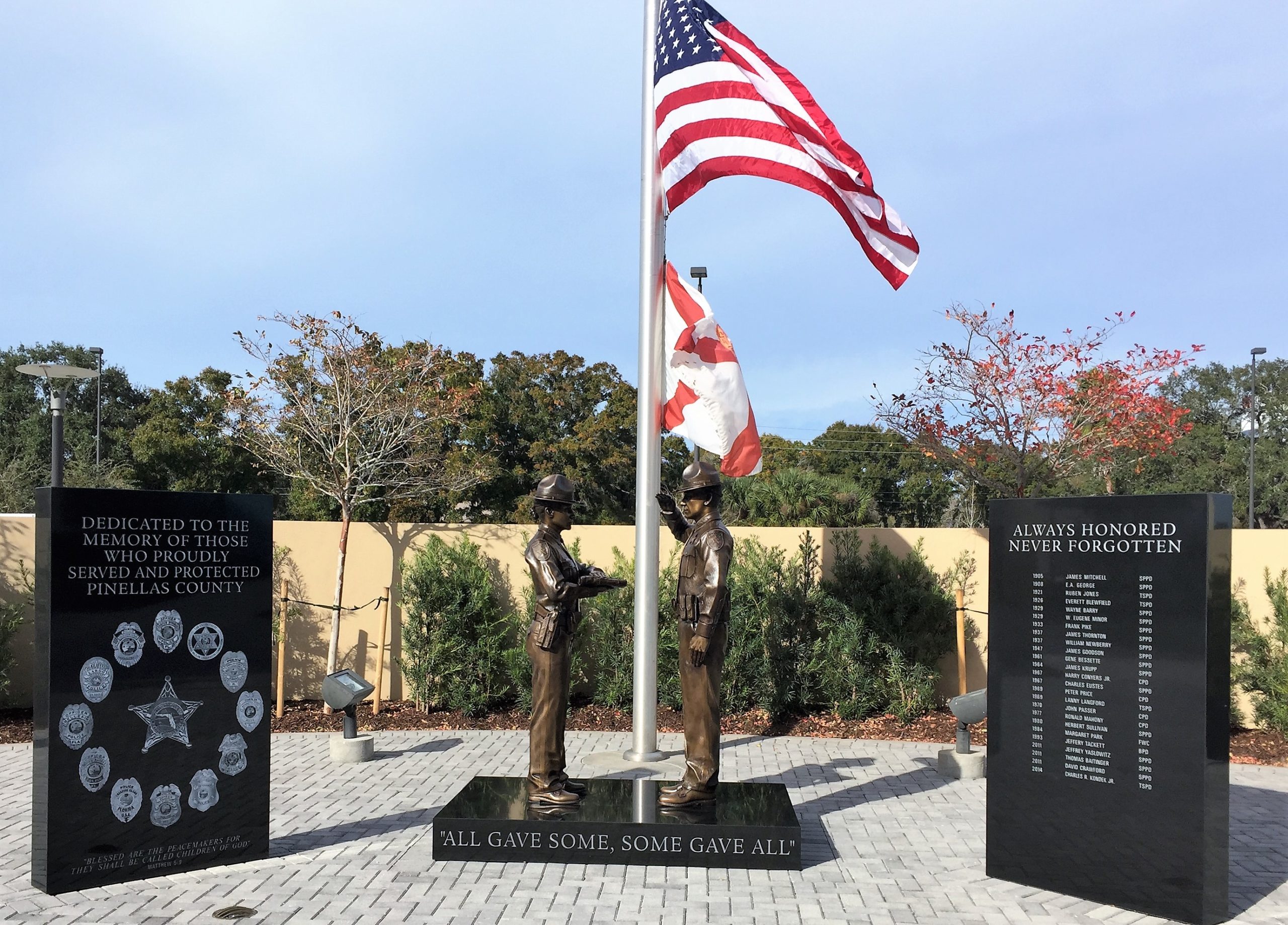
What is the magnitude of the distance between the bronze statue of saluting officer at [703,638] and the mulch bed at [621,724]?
401 centimetres

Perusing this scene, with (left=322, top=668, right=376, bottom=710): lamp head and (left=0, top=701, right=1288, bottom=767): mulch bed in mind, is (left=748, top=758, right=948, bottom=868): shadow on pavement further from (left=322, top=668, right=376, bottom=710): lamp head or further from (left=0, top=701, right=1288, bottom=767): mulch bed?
(left=322, top=668, right=376, bottom=710): lamp head

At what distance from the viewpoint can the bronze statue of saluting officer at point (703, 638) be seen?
631 cm

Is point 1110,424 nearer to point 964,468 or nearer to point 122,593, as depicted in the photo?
point 964,468

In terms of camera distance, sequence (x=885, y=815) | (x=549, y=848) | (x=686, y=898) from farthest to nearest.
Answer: (x=885, y=815) < (x=549, y=848) < (x=686, y=898)

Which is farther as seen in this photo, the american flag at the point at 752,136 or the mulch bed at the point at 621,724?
the mulch bed at the point at 621,724

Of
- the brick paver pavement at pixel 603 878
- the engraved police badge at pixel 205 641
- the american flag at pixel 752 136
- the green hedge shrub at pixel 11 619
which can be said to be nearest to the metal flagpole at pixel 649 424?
the american flag at pixel 752 136

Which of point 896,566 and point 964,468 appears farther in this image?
point 964,468

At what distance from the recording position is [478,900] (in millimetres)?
5301

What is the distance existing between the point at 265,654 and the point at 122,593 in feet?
3.27

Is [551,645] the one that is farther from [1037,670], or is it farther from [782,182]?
[782,182]

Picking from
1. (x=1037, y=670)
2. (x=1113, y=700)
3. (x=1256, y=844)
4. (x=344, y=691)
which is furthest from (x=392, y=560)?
(x=1256, y=844)

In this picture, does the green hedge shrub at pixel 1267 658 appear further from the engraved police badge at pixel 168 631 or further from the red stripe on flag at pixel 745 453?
the engraved police badge at pixel 168 631

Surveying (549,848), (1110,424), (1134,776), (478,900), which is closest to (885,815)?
(1134,776)

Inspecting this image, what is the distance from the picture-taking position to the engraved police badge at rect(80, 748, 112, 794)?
546 centimetres
